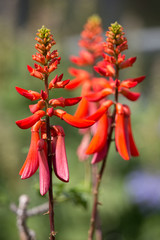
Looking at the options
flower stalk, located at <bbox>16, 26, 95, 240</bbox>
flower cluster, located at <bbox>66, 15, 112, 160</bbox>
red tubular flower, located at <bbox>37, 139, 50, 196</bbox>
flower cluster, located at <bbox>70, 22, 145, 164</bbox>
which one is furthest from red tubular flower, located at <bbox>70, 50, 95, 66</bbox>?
red tubular flower, located at <bbox>37, 139, 50, 196</bbox>

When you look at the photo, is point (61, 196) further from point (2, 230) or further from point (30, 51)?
point (30, 51)

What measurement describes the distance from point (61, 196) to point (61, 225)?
2.48m

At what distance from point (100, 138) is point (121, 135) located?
86 millimetres

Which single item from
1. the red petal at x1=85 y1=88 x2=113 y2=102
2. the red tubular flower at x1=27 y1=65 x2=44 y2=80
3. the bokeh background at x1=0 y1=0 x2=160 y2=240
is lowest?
the bokeh background at x1=0 y1=0 x2=160 y2=240

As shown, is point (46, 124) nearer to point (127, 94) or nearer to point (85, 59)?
point (127, 94)

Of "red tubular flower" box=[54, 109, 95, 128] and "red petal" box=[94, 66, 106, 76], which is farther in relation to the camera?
"red petal" box=[94, 66, 106, 76]

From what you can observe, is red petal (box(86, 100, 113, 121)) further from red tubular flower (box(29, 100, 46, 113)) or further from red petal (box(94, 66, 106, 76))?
red tubular flower (box(29, 100, 46, 113))

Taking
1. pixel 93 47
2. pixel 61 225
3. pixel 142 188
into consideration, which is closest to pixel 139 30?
pixel 142 188

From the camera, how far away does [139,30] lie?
1041cm

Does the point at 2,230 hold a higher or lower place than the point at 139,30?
lower

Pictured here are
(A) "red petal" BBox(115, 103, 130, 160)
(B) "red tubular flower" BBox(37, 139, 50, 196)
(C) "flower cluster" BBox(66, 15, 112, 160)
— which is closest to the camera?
(B) "red tubular flower" BBox(37, 139, 50, 196)

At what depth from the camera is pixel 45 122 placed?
142 cm

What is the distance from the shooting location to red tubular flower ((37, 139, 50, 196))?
1301mm

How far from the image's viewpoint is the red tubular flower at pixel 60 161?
1348 mm
